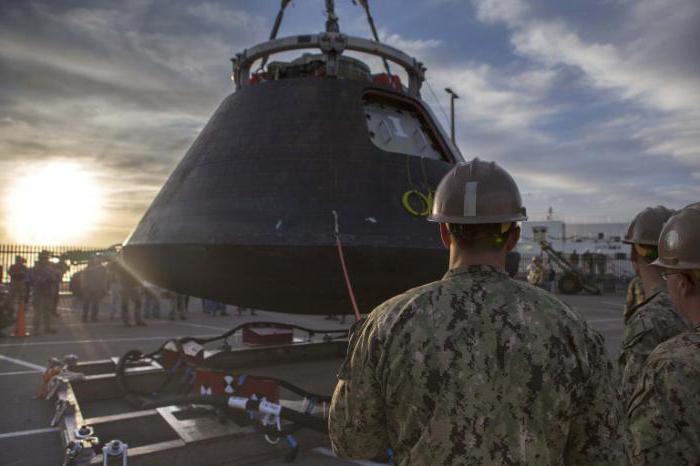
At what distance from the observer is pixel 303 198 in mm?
4699

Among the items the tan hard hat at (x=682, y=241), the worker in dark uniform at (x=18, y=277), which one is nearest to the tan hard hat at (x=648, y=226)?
the tan hard hat at (x=682, y=241)

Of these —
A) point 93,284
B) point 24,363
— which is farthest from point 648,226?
point 93,284

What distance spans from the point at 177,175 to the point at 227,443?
3304 millimetres

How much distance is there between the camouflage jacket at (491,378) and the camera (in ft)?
4.66

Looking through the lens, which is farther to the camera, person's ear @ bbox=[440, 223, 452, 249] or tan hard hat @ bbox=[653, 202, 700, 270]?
tan hard hat @ bbox=[653, 202, 700, 270]

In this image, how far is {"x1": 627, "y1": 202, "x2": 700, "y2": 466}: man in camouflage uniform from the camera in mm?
1655

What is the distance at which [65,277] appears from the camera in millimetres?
22391

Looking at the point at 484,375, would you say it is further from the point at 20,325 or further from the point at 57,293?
the point at 57,293

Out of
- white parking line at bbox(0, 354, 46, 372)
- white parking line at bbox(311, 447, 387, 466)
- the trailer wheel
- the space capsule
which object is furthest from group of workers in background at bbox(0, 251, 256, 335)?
the trailer wheel

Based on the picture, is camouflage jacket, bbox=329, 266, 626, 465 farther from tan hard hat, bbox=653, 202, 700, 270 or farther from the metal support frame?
the metal support frame

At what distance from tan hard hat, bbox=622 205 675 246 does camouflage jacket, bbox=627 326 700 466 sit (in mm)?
1673

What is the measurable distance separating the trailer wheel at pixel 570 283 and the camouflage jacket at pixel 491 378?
23346 millimetres

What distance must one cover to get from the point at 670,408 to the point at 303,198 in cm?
347

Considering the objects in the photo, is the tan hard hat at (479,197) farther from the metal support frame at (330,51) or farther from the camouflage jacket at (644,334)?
the metal support frame at (330,51)
